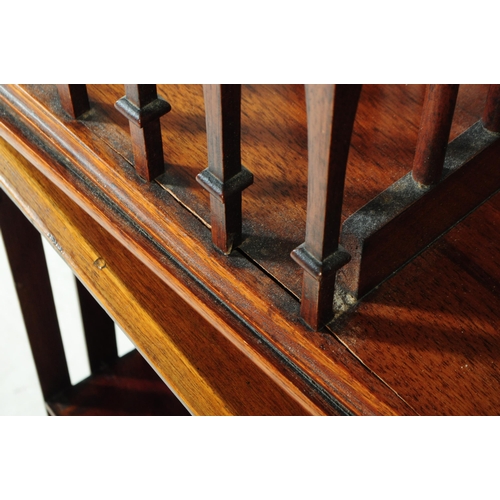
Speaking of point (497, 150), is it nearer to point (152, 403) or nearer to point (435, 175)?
point (435, 175)

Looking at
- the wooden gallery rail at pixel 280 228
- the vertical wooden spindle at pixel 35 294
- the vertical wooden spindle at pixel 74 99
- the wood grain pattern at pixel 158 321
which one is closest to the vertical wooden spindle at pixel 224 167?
the wooden gallery rail at pixel 280 228

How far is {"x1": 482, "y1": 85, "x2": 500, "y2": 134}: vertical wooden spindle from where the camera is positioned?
2.05ft

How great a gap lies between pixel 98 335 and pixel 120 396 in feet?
0.40

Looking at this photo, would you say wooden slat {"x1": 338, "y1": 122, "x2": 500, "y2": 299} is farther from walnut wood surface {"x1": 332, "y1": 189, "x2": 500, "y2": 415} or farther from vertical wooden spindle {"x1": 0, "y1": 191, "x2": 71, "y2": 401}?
vertical wooden spindle {"x1": 0, "y1": 191, "x2": 71, "y2": 401}

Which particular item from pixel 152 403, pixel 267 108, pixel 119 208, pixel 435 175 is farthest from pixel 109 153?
pixel 152 403

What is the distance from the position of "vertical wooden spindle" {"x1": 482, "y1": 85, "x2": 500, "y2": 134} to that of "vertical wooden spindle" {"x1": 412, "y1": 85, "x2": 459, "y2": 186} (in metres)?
0.07

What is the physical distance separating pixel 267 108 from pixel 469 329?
32 centimetres

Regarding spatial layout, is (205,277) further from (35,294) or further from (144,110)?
(35,294)

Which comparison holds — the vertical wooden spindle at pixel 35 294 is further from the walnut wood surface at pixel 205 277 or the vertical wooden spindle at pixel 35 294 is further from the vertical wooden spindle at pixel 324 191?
the vertical wooden spindle at pixel 324 191

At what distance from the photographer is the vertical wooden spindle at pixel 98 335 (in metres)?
1.34

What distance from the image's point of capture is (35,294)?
1191 millimetres

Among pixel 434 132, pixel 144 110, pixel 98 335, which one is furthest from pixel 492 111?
pixel 98 335

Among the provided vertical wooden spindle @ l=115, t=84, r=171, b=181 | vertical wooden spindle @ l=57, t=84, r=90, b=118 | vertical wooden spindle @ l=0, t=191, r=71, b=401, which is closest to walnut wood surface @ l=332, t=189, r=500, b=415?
vertical wooden spindle @ l=115, t=84, r=171, b=181

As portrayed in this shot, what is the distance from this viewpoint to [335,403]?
58 centimetres
